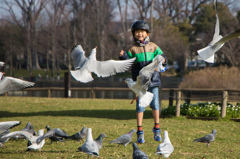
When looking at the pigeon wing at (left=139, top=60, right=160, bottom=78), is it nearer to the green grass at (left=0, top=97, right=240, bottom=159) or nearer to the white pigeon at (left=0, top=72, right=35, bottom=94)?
the green grass at (left=0, top=97, right=240, bottom=159)

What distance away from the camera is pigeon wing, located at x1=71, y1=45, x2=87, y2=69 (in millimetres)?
4950

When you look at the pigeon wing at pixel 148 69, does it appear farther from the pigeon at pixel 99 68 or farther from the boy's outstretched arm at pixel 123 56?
the boy's outstretched arm at pixel 123 56

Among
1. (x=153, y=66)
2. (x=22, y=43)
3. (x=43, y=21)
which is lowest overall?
(x=153, y=66)

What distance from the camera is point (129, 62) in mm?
4746

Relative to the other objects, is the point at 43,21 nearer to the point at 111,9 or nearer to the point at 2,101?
the point at 111,9

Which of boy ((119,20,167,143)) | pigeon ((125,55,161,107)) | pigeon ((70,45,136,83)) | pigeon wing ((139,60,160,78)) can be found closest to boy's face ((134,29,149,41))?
boy ((119,20,167,143))

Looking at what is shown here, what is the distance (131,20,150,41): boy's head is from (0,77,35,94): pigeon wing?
86.4 inches

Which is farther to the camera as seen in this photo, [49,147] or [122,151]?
[49,147]

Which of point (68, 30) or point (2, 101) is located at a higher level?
point (68, 30)

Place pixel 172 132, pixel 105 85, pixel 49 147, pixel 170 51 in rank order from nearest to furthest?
→ 1. pixel 49 147
2. pixel 172 132
3. pixel 105 85
4. pixel 170 51

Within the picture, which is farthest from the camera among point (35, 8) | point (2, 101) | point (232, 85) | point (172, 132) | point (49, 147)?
point (35, 8)

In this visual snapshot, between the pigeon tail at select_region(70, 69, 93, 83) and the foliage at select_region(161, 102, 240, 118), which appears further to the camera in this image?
the foliage at select_region(161, 102, 240, 118)

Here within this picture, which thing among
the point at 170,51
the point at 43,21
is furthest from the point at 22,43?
the point at 170,51

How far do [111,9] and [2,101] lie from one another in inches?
1164
